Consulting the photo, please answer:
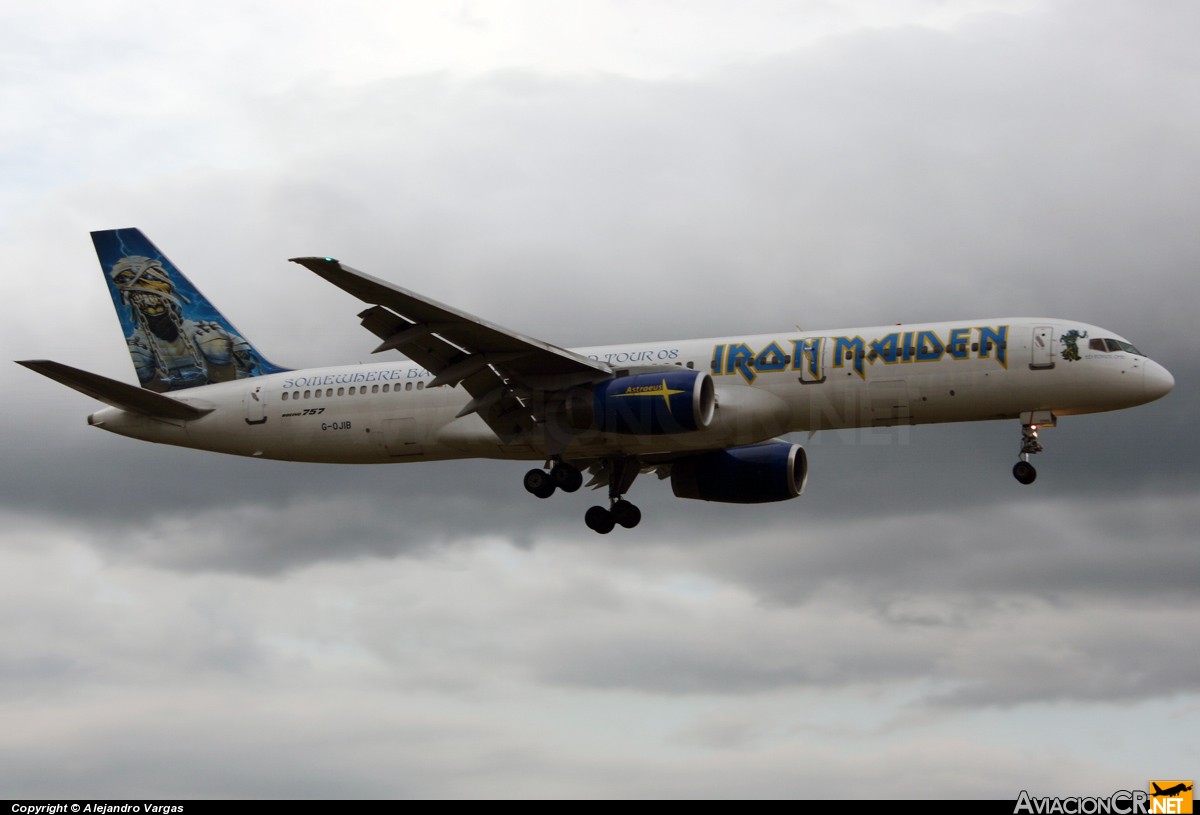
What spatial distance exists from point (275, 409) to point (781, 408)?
50.8 ft

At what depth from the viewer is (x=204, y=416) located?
4550cm

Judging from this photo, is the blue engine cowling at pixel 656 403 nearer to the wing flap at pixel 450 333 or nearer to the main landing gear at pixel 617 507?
the wing flap at pixel 450 333

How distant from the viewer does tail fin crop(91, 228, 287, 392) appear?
47.1 metres

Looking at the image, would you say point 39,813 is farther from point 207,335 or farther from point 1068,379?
point 1068,379

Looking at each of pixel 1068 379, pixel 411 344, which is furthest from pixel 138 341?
pixel 1068 379

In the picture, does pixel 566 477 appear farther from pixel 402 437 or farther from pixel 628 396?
pixel 402 437

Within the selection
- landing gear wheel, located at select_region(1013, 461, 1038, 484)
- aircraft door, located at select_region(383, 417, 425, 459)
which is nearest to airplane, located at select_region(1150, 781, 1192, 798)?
landing gear wheel, located at select_region(1013, 461, 1038, 484)

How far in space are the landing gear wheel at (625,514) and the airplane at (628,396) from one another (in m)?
0.04

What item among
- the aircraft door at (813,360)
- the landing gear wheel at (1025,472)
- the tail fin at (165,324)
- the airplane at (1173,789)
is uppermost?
the tail fin at (165,324)

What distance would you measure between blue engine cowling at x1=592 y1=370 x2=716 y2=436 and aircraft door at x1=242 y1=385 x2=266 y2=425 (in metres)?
11.4

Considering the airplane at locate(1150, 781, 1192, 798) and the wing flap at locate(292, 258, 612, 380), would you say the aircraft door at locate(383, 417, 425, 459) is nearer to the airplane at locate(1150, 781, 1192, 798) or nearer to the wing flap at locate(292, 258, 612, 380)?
the wing flap at locate(292, 258, 612, 380)

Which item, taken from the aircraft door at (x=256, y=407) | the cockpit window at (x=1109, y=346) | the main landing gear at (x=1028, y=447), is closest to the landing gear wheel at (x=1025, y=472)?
the main landing gear at (x=1028, y=447)

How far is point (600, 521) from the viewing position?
148ft

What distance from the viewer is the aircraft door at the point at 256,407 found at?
44969mm
